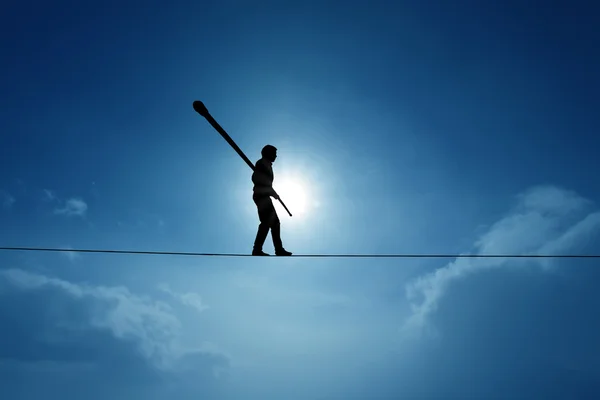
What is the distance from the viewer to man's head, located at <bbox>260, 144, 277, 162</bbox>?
706cm

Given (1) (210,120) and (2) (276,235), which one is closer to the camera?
(1) (210,120)

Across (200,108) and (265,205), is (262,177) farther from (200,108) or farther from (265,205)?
(200,108)

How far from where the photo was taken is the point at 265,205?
6.91 metres

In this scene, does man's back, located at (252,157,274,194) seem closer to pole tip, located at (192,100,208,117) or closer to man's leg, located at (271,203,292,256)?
man's leg, located at (271,203,292,256)

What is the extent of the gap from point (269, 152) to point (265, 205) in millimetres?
1011

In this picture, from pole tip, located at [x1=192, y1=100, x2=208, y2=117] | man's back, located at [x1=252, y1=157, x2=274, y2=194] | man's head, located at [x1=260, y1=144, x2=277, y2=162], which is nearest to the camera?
pole tip, located at [x1=192, y1=100, x2=208, y2=117]

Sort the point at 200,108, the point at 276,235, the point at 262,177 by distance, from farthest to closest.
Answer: the point at 276,235 → the point at 262,177 → the point at 200,108

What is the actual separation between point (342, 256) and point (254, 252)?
160 cm

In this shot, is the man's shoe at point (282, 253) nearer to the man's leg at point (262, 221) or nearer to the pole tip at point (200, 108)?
the man's leg at point (262, 221)

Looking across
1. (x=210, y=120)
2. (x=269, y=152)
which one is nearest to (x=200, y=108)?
(x=210, y=120)

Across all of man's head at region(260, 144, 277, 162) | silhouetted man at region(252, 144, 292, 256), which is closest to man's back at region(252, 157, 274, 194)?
silhouetted man at region(252, 144, 292, 256)

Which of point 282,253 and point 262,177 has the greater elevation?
point 262,177

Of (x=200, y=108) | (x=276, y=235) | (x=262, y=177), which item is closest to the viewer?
(x=200, y=108)

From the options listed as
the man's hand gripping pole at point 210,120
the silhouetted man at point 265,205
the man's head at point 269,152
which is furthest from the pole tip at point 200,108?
the man's head at point 269,152
